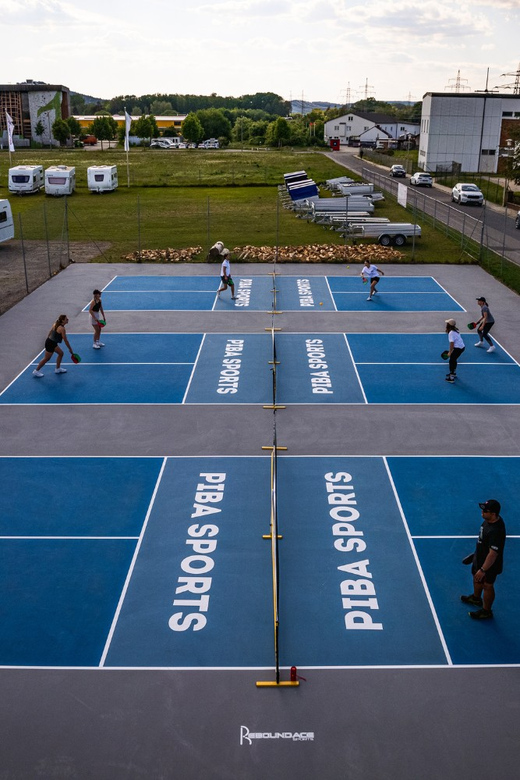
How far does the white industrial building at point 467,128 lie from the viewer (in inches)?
2980

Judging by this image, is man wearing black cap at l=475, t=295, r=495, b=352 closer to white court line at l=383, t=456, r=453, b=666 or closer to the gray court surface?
white court line at l=383, t=456, r=453, b=666

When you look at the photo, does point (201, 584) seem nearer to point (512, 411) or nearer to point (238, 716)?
point (238, 716)

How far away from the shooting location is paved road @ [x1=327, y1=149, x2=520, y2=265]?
119 ft

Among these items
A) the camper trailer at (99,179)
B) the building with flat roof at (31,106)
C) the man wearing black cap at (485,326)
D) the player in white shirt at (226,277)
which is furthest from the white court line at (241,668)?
the building with flat roof at (31,106)

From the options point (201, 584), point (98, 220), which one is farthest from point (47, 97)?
point (201, 584)

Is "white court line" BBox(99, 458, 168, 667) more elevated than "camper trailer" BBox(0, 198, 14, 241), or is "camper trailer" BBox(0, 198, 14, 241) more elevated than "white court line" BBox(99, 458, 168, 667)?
"camper trailer" BBox(0, 198, 14, 241)

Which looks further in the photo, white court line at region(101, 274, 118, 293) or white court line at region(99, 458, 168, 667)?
white court line at region(101, 274, 118, 293)

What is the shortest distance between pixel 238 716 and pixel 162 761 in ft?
3.16

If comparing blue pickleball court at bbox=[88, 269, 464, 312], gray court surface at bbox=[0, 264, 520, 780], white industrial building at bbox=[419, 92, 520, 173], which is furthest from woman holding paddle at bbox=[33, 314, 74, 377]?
white industrial building at bbox=[419, 92, 520, 173]

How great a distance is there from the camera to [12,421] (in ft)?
52.8

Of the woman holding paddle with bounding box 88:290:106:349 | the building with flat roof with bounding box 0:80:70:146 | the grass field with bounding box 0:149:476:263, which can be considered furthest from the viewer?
the building with flat roof with bounding box 0:80:70:146

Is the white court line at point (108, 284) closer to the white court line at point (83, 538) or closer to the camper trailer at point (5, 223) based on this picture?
the camper trailer at point (5, 223)

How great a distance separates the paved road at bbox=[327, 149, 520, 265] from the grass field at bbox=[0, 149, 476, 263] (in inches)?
79.7

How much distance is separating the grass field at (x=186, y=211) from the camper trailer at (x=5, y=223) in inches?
68.2
